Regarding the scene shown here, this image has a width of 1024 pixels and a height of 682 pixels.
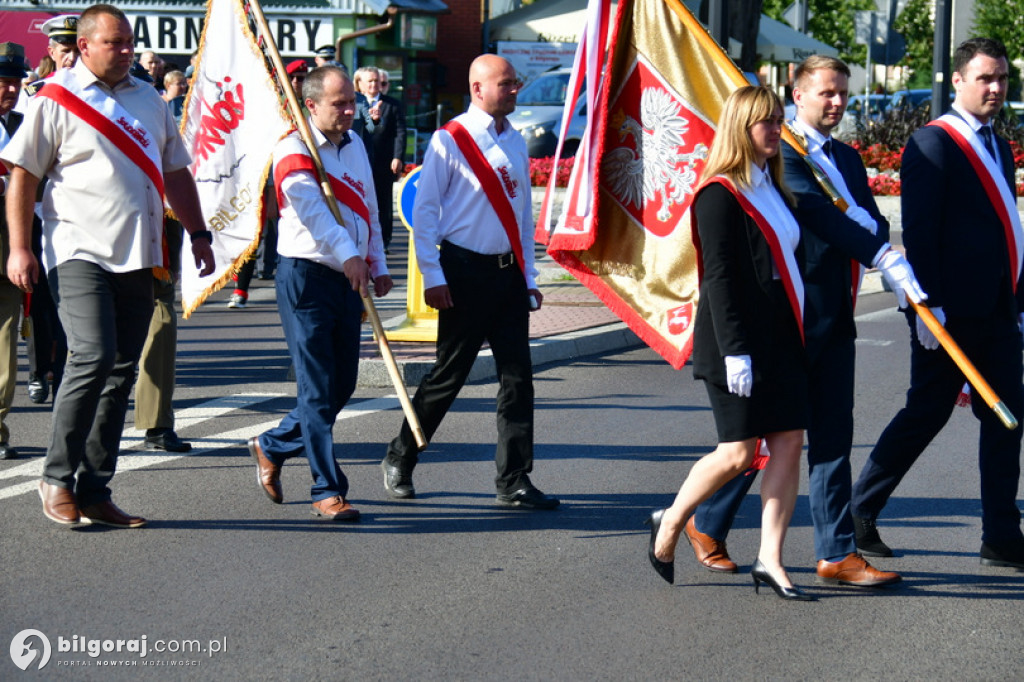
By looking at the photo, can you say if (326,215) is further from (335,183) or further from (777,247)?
(777,247)

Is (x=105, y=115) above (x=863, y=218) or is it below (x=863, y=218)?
above

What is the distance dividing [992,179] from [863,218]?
617 millimetres

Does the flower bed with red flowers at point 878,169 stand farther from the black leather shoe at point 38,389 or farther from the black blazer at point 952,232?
the black blazer at point 952,232

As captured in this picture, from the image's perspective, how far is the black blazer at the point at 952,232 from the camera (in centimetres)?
539

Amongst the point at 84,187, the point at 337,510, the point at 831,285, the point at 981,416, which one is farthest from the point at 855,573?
the point at 84,187

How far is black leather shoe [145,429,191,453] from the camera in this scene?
24.4 feet

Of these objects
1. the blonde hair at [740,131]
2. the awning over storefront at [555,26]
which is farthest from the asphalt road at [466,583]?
the awning over storefront at [555,26]

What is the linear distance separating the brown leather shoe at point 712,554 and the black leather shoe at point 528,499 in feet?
3.39

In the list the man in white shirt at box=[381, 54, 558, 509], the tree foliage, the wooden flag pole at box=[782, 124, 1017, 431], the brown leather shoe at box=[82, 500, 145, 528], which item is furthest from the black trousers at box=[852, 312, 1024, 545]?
the tree foliage

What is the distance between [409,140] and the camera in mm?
28078

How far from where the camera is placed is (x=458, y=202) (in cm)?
640

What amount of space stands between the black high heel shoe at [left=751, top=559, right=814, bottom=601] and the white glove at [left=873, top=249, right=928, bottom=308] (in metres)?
1.03

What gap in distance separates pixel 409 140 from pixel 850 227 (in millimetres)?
23504

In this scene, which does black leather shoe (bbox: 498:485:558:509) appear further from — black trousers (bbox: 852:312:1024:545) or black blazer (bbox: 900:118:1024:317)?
black blazer (bbox: 900:118:1024:317)
